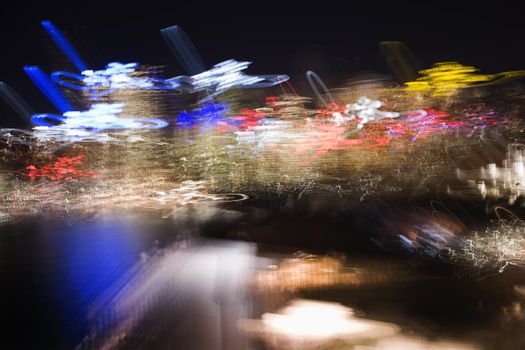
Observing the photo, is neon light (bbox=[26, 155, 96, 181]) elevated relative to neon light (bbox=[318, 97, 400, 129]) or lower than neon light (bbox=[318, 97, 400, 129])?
lower

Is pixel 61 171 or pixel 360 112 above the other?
pixel 360 112

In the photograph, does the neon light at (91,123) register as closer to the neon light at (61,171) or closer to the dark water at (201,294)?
the neon light at (61,171)

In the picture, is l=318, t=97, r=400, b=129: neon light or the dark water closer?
the dark water

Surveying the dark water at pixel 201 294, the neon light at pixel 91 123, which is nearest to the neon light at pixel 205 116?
the neon light at pixel 91 123

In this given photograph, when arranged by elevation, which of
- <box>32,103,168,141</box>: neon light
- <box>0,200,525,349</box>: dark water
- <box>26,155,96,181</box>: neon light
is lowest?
<box>0,200,525,349</box>: dark water

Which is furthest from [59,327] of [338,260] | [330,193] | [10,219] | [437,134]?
[437,134]

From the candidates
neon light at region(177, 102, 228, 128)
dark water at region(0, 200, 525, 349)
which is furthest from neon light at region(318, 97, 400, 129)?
dark water at region(0, 200, 525, 349)

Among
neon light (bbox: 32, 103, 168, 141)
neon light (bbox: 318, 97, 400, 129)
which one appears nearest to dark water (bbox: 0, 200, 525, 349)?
neon light (bbox: 32, 103, 168, 141)

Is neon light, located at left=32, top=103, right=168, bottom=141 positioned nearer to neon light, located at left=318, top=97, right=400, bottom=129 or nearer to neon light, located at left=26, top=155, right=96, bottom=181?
neon light, located at left=26, top=155, right=96, bottom=181

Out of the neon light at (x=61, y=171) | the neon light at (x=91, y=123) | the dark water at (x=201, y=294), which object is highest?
the neon light at (x=91, y=123)

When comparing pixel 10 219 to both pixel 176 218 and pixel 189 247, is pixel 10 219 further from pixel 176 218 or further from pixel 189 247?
pixel 189 247

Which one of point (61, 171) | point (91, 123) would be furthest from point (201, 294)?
point (61, 171)

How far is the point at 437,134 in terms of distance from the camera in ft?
64.6

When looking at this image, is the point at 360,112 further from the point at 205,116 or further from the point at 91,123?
the point at 91,123
